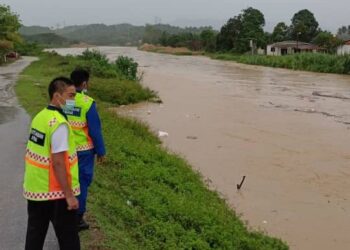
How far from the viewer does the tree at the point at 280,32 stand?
76938 millimetres

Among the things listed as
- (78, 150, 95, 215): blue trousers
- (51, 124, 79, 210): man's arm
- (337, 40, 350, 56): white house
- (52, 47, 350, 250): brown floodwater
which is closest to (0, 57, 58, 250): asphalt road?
(78, 150, 95, 215): blue trousers

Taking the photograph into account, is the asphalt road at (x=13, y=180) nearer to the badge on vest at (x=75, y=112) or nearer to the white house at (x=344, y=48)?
the badge on vest at (x=75, y=112)

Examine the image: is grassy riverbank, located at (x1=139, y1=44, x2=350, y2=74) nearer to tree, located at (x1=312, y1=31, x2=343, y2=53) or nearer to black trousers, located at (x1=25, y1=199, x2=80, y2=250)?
tree, located at (x1=312, y1=31, x2=343, y2=53)

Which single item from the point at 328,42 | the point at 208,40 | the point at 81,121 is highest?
the point at 208,40

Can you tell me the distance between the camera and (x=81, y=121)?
4379 mm

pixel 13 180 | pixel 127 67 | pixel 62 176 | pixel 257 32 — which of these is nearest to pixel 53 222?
pixel 62 176

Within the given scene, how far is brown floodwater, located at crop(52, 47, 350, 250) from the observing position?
7.37 m

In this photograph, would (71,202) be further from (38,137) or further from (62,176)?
(38,137)

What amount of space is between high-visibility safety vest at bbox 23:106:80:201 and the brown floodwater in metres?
4.07

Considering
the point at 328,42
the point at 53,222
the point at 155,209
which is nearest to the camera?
the point at 53,222

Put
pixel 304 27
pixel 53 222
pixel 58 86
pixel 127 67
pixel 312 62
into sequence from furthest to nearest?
pixel 304 27, pixel 312 62, pixel 127 67, pixel 53 222, pixel 58 86

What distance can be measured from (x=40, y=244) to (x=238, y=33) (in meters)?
76.2

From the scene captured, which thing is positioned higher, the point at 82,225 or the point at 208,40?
the point at 208,40

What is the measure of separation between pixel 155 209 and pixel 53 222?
8.36ft
